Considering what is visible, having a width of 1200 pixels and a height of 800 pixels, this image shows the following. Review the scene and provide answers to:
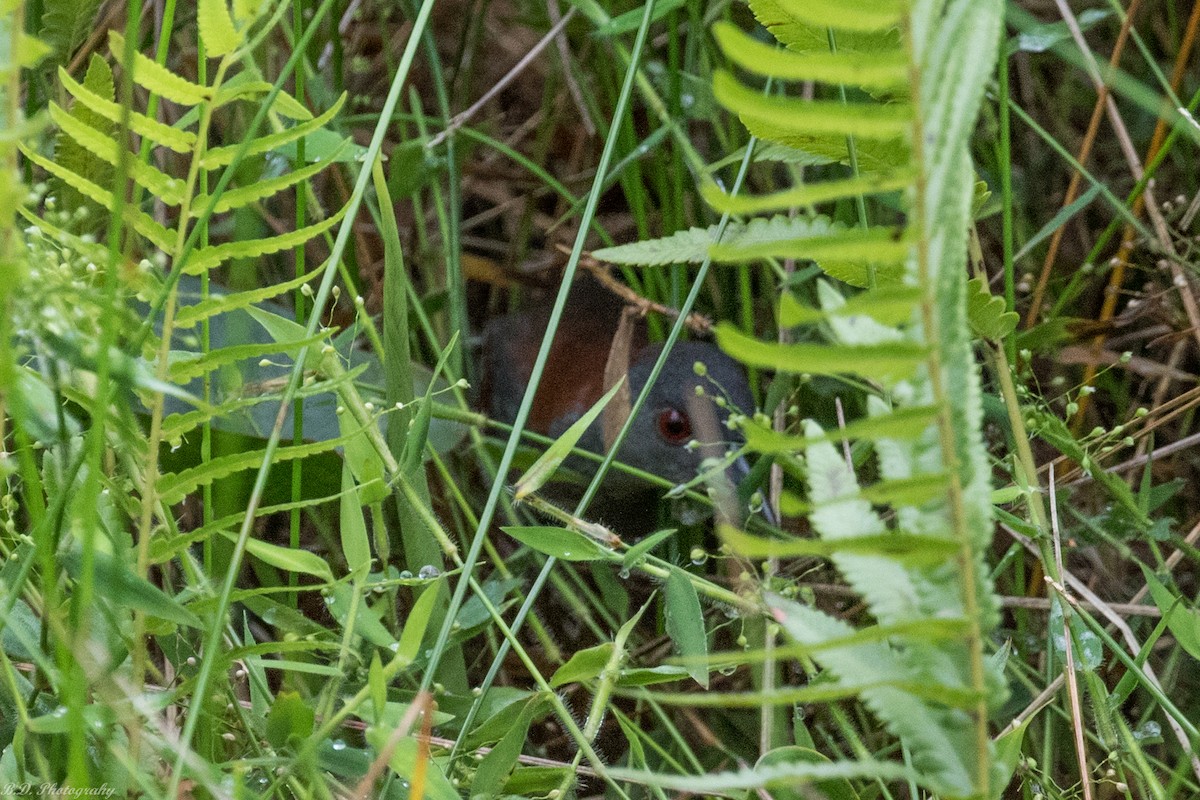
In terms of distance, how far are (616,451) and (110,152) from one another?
53cm

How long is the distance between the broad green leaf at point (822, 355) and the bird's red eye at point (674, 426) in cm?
206

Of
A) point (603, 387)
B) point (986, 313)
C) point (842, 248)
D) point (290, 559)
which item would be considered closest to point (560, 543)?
point (290, 559)

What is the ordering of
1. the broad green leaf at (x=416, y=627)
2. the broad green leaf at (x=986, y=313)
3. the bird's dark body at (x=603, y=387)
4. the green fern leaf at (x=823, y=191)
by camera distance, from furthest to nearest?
1. the bird's dark body at (x=603, y=387)
2. the broad green leaf at (x=986, y=313)
3. the broad green leaf at (x=416, y=627)
4. the green fern leaf at (x=823, y=191)

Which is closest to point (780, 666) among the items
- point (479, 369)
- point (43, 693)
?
point (43, 693)

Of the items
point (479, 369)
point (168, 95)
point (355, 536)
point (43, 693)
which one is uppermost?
point (168, 95)

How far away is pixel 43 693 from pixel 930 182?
2.70 feet

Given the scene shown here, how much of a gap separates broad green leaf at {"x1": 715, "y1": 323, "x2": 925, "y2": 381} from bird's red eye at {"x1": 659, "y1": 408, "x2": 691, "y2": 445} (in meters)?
2.06

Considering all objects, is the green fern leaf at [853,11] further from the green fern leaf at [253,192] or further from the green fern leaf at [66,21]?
the green fern leaf at [66,21]

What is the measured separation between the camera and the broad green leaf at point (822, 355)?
50 cm

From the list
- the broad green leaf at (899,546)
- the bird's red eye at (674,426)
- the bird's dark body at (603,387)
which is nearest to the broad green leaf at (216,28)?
the broad green leaf at (899,546)

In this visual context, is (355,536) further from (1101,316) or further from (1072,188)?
(1101,316)

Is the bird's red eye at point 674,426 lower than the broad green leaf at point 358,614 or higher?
lower

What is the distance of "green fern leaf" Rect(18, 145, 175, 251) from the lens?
31.6 inches

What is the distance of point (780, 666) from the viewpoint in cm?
141
